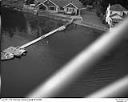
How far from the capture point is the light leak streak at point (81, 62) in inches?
91.4

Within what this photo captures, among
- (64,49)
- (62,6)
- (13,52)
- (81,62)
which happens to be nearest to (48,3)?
(62,6)

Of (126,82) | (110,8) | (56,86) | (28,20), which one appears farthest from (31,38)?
(126,82)

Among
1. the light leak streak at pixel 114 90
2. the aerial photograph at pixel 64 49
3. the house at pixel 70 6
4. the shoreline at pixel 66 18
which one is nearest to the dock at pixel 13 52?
the aerial photograph at pixel 64 49

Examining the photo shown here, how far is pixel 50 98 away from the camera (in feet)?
7.10

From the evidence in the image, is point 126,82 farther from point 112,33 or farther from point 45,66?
point 45,66

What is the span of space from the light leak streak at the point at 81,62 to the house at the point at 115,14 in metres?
0.07

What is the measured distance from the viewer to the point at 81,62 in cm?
255

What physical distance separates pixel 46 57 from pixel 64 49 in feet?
0.75

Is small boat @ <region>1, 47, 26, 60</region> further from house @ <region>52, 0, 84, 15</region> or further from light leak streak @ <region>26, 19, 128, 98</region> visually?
house @ <region>52, 0, 84, 15</region>

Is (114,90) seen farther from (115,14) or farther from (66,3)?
(66,3)

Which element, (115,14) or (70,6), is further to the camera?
(70,6)

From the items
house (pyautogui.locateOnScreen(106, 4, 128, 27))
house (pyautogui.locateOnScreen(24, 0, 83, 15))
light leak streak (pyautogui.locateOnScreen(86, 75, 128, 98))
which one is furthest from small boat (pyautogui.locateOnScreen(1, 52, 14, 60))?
house (pyautogui.locateOnScreen(106, 4, 128, 27))

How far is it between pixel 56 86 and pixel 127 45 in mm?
932

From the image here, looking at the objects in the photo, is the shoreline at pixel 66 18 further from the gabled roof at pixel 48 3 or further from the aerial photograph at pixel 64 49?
the gabled roof at pixel 48 3
